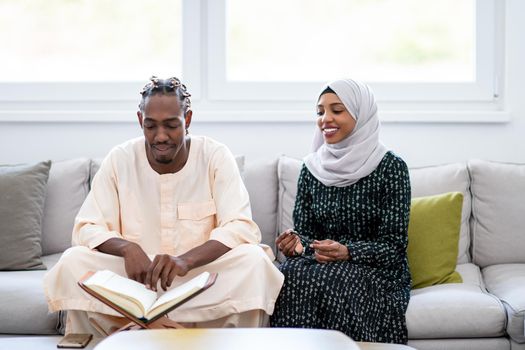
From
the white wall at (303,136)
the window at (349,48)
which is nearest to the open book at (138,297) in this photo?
the white wall at (303,136)

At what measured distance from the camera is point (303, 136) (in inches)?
149

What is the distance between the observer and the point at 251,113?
3768 millimetres

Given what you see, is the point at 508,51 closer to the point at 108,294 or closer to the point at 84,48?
the point at 84,48

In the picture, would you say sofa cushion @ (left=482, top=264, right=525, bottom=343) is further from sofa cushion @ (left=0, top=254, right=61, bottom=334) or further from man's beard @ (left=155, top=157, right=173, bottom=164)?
sofa cushion @ (left=0, top=254, right=61, bottom=334)

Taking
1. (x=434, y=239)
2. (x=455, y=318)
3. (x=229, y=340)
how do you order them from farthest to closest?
(x=434, y=239), (x=455, y=318), (x=229, y=340)

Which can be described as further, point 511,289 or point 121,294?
point 511,289

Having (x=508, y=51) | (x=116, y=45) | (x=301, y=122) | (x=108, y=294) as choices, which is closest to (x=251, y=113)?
(x=301, y=122)

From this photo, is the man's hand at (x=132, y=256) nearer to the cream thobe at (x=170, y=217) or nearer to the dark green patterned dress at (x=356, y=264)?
the cream thobe at (x=170, y=217)

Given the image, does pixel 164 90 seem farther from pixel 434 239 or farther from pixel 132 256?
pixel 434 239

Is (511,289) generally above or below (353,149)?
below

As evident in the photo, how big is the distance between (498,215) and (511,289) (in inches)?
21.0

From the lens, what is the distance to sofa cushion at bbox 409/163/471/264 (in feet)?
10.9

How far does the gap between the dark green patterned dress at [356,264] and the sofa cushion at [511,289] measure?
345 millimetres

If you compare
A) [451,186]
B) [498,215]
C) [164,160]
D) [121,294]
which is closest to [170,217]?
[164,160]
